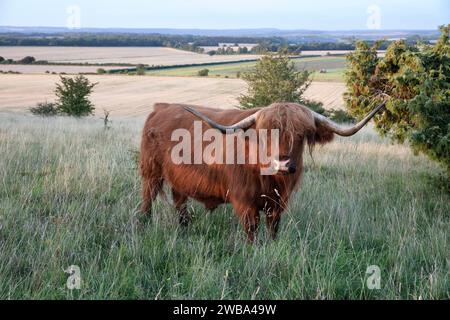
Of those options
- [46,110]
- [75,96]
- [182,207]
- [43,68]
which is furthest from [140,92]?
[182,207]

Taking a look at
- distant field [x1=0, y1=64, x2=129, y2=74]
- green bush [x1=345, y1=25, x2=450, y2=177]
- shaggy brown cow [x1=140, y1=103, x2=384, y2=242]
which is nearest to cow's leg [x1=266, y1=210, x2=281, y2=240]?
shaggy brown cow [x1=140, y1=103, x2=384, y2=242]

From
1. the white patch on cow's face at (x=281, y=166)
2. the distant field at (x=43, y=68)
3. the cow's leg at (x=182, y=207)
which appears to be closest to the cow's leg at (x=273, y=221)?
the white patch on cow's face at (x=281, y=166)

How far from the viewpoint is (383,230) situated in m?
4.37

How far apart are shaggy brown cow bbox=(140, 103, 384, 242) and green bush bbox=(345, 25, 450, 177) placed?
1.73 metres

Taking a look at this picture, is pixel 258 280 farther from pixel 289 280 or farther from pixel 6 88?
pixel 6 88

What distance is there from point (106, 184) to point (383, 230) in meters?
3.45

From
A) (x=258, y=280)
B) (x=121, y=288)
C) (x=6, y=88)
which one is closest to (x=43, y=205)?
(x=121, y=288)

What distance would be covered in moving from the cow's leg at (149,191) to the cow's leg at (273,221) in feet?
5.11

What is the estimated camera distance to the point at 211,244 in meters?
3.95

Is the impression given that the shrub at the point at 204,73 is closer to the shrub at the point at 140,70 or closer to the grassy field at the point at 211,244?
the shrub at the point at 140,70

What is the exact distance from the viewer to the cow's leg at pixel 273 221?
4.07 m

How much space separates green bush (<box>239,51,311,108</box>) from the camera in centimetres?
1552
